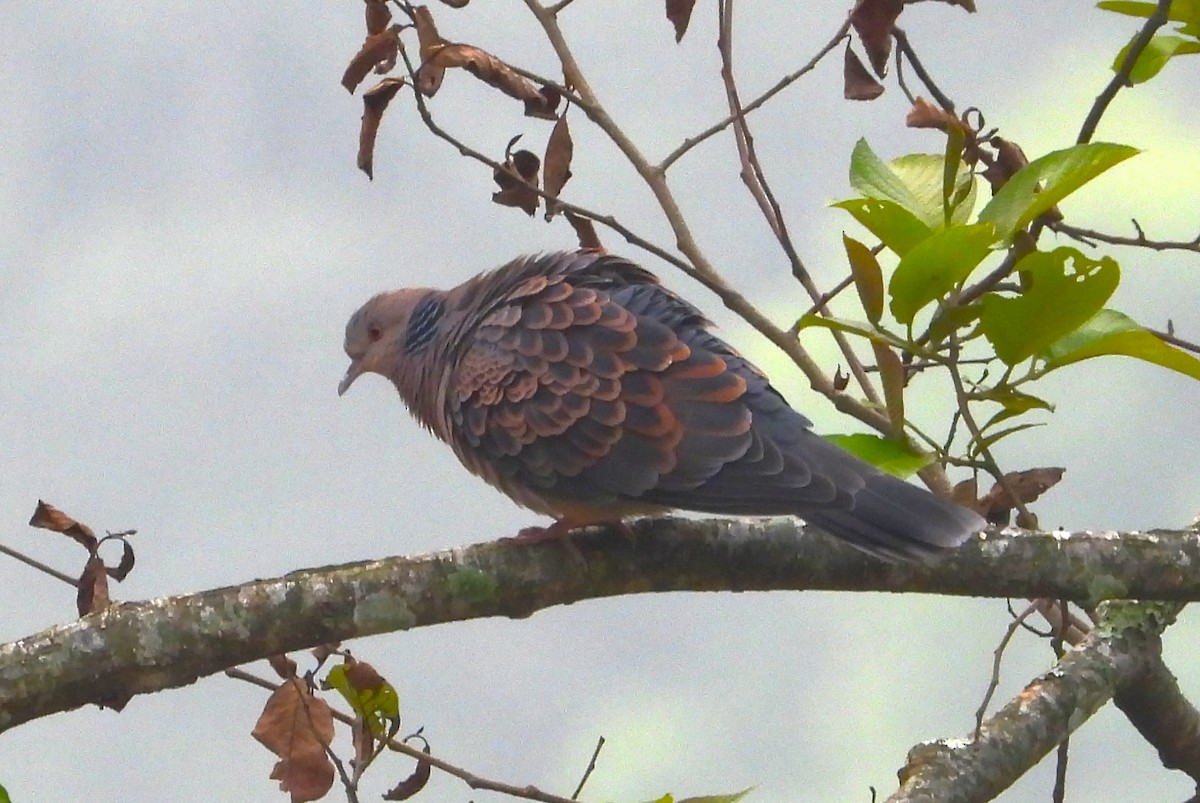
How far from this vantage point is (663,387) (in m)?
2.10

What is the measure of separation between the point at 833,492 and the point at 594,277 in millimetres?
646

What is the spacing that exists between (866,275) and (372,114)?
749mm

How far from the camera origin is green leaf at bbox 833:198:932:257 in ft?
5.26

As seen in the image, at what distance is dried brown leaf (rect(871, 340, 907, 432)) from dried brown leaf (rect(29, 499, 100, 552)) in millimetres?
979

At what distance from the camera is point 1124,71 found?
1.63 metres

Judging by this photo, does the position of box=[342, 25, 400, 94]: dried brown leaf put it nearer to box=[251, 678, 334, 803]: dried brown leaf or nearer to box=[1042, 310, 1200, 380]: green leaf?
box=[251, 678, 334, 803]: dried brown leaf

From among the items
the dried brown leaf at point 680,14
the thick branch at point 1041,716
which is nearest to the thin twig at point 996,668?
the thick branch at point 1041,716

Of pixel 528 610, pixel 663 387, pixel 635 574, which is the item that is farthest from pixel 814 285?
pixel 528 610

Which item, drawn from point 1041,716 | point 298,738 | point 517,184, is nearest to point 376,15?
point 517,184

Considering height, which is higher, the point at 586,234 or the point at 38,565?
the point at 586,234

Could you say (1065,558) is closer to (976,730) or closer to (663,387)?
(976,730)

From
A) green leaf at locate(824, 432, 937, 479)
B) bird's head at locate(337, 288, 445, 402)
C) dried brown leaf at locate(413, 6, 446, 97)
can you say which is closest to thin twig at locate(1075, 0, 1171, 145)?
green leaf at locate(824, 432, 937, 479)

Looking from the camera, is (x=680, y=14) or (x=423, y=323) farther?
(x=423, y=323)

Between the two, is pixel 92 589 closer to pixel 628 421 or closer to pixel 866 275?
pixel 628 421
